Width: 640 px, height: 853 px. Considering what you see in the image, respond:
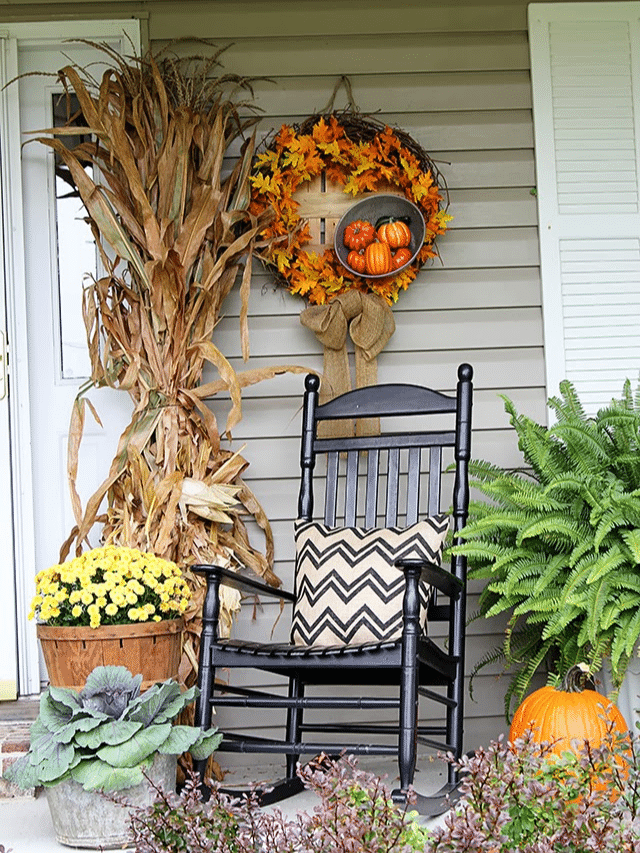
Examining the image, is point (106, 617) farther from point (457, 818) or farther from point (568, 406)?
point (457, 818)

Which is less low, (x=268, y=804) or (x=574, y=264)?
(x=574, y=264)

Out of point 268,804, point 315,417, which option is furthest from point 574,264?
point 268,804

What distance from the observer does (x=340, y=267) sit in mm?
3279

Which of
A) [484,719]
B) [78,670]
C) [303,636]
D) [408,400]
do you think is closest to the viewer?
[78,670]

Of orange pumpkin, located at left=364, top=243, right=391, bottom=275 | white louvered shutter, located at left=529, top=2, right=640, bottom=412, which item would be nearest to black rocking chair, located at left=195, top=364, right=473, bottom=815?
orange pumpkin, located at left=364, top=243, right=391, bottom=275

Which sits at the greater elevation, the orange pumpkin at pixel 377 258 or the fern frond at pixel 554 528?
the orange pumpkin at pixel 377 258

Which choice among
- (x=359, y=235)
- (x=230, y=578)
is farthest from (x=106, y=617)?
(x=359, y=235)

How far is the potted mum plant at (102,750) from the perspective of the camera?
2.27m

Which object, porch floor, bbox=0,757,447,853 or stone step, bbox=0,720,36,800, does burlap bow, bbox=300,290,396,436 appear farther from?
stone step, bbox=0,720,36,800

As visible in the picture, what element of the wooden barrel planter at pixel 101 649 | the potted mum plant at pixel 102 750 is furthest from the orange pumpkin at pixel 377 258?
the potted mum plant at pixel 102 750

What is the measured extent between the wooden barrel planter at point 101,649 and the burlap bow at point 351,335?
1.00 metres

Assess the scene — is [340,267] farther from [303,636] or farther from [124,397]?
[303,636]

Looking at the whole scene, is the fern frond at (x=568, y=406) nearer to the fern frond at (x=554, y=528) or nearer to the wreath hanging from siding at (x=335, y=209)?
the fern frond at (x=554, y=528)

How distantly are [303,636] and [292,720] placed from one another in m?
0.31
